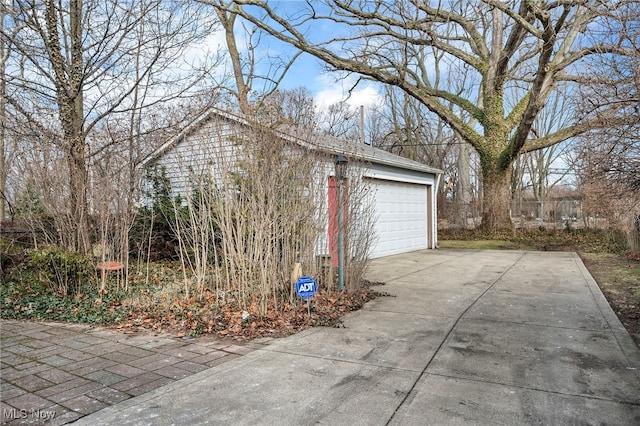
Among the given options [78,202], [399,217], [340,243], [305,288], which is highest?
[78,202]

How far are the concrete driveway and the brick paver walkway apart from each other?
0.74 feet

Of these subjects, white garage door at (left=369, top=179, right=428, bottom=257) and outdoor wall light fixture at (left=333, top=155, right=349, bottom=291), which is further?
white garage door at (left=369, top=179, right=428, bottom=257)

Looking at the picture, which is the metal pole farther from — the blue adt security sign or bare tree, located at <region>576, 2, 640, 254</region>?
bare tree, located at <region>576, 2, 640, 254</region>

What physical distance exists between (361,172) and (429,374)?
3.99 metres

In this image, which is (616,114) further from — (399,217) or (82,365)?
(399,217)

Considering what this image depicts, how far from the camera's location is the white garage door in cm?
1243

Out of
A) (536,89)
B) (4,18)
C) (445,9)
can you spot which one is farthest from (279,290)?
(445,9)

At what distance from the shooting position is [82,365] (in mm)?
3945

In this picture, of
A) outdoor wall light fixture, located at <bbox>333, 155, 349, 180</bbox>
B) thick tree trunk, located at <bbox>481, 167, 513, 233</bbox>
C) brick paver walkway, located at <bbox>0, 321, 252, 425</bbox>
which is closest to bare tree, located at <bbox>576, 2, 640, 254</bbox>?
outdoor wall light fixture, located at <bbox>333, 155, 349, 180</bbox>

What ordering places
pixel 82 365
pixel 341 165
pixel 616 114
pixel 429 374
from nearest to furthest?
pixel 429 374
pixel 82 365
pixel 616 114
pixel 341 165

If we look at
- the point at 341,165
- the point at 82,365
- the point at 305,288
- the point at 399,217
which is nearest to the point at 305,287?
the point at 305,288

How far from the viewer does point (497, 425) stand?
109 inches

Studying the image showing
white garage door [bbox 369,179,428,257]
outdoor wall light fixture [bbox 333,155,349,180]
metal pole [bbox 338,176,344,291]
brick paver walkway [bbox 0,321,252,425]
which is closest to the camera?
brick paver walkway [bbox 0,321,252,425]

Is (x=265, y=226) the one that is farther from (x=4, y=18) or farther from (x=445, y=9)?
(x=445, y=9)
